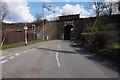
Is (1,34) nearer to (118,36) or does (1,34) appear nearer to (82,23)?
(118,36)

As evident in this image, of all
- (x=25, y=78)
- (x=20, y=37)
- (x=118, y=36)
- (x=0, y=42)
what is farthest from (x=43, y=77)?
(x=20, y=37)

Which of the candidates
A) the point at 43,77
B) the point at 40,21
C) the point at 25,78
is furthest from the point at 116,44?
the point at 40,21

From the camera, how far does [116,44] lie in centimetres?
952

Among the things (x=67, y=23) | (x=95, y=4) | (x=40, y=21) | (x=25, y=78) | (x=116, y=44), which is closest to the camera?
(x=25, y=78)

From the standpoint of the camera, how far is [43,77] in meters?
4.54

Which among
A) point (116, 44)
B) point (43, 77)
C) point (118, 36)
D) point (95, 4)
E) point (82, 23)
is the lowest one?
point (43, 77)

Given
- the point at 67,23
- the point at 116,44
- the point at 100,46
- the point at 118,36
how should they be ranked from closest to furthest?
the point at 118,36 < the point at 116,44 < the point at 100,46 < the point at 67,23

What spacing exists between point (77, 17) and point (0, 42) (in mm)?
34666

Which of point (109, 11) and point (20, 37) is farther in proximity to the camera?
point (109, 11)

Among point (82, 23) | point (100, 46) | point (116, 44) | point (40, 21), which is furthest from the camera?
point (40, 21)

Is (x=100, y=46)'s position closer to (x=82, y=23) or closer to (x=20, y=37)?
(x=20, y=37)

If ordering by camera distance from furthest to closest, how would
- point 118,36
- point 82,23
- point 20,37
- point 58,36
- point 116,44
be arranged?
point 58,36 → point 82,23 → point 20,37 → point 116,44 → point 118,36

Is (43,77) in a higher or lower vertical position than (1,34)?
lower

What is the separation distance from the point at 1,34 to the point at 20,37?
716 centimetres
